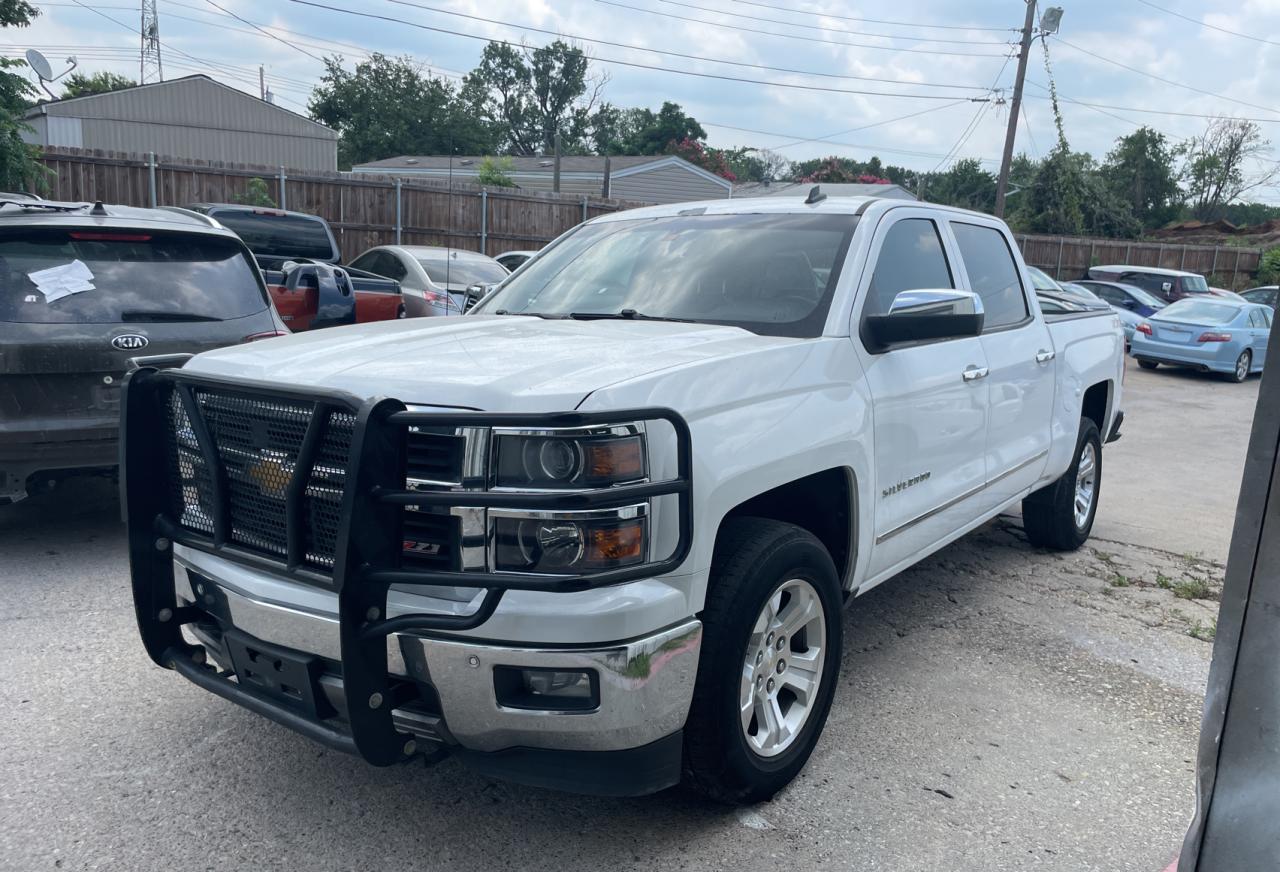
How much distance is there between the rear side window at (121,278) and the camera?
17.2 feet

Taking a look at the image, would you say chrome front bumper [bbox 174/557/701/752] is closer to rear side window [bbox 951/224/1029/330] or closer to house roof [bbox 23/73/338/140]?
rear side window [bbox 951/224/1029/330]

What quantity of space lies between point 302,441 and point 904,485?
2.24 m

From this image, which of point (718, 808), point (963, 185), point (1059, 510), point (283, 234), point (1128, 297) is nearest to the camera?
point (718, 808)

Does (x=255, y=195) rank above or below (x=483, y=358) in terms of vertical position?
above

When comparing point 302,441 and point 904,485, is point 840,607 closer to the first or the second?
point 904,485

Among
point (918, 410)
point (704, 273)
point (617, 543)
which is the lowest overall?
point (617, 543)

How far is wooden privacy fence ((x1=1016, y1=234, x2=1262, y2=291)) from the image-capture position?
32.3 m

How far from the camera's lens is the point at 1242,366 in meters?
18.2

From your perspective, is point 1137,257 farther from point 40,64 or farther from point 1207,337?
point 40,64

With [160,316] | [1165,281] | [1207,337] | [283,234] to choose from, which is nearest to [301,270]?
[160,316]

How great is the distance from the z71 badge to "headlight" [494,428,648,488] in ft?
4.88

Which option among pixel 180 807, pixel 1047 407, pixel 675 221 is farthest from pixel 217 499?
pixel 1047 407

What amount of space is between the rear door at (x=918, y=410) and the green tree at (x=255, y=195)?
49.1ft

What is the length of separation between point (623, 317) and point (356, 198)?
16572 millimetres
